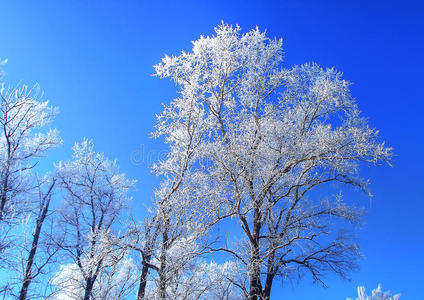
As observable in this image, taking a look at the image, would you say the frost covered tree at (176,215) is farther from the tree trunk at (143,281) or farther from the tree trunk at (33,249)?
the tree trunk at (33,249)

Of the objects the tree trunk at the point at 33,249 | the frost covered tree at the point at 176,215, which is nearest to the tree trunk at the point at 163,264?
the frost covered tree at the point at 176,215

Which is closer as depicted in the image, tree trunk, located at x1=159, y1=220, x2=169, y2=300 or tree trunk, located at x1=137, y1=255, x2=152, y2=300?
tree trunk, located at x1=159, y1=220, x2=169, y2=300

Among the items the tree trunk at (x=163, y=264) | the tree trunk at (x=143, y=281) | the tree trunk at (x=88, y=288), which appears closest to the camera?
the tree trunk at (x=163, y=264)

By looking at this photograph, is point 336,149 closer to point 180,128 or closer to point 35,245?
point 180,128

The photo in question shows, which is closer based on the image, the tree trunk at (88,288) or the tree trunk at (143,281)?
the tree trunk at (143,281)

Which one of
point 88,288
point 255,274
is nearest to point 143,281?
point 255,274

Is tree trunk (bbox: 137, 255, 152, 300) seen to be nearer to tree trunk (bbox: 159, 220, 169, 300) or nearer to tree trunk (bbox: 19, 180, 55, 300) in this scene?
tree trunk (bbox: 159, 220, 169, 300)

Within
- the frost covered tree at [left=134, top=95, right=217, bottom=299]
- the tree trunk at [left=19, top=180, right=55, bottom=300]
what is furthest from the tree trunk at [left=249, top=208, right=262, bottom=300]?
the tree trunk at [left=19, top=180, right=55, bottom=300]

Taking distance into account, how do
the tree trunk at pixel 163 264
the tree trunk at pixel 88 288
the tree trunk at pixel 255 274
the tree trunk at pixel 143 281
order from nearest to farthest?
the tree trunk at pixel 255 274 < the tree trunk at pixel 163 264 < the tree trunk at pixel 143 281 < the tree trunk at pixel 88 288

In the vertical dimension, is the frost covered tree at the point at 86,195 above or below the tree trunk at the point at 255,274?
above

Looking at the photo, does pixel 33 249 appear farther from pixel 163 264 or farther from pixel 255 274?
pixel 255 274

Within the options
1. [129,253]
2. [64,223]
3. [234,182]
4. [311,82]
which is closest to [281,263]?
[234,182]

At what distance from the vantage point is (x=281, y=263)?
386 inches

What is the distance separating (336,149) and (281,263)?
375 cm
